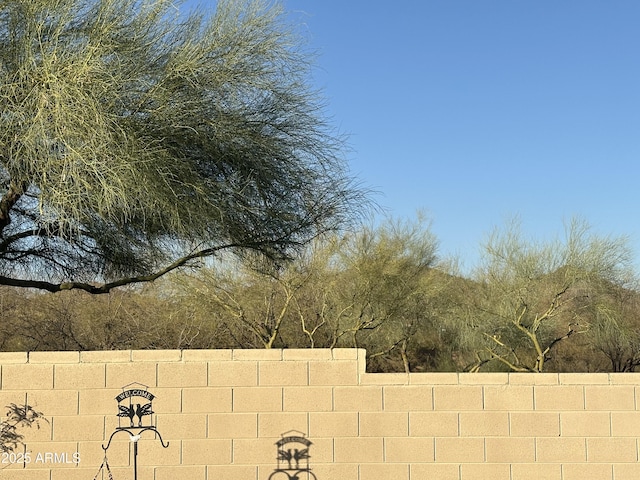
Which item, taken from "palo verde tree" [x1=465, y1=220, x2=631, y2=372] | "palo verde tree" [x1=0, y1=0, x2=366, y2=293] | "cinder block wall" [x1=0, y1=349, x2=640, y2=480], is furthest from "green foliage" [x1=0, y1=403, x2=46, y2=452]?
"palo verde tree" [x1=465, y1=220, x2=631, y2=372]

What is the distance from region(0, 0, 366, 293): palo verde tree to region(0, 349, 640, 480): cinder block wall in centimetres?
152

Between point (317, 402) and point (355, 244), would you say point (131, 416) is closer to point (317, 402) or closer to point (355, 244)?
point (317, 402)

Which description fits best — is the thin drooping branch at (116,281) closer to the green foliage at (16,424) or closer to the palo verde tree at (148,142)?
the palo verde tree at (148,142)

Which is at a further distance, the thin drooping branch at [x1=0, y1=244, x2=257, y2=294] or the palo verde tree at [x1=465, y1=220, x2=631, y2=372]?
the palo verde tree at [x1=465, y1=220, x2=631, y2=372]

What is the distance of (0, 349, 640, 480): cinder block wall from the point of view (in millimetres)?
7426

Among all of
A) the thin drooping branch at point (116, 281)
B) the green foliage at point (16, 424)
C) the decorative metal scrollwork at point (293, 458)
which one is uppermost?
the thin drooping branch at point (116, 281)

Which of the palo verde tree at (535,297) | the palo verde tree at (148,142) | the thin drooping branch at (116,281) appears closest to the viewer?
the palo verde tree at (148,142)

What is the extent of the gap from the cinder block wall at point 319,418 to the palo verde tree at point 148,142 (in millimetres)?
1516

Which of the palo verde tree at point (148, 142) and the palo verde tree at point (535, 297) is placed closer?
the palo verde tree at point (148, 142)

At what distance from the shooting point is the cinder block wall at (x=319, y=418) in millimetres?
7426

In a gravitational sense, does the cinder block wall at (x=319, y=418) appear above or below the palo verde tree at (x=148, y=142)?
below

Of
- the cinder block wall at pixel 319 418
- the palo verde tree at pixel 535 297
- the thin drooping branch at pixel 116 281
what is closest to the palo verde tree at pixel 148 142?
the thin drooping branch at pixel 116 281

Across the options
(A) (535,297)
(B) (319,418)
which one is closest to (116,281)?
(B) (319,418)

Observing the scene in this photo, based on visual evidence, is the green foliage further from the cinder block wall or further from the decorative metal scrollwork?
the decorative metal scrollwork
